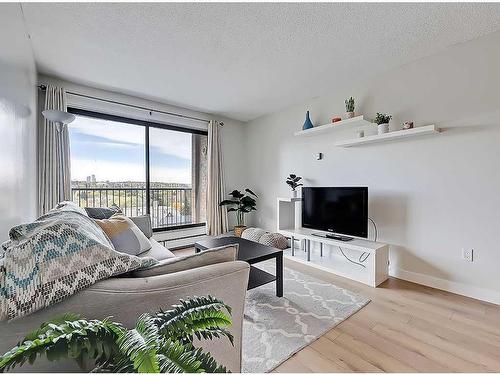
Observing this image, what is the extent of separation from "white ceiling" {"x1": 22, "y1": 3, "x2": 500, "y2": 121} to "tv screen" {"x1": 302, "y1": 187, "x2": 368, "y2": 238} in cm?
141

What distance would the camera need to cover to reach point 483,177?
2.23 metres

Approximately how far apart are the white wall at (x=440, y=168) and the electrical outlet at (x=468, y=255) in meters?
0.03

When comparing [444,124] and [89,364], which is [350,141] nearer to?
[444,124]

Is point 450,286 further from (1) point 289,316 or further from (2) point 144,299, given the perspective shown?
(2) point 144,299

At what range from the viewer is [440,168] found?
2473 mm

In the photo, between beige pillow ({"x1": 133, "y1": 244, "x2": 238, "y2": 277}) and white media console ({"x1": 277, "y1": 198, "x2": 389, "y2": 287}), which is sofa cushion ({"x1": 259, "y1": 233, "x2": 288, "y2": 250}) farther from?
beige pillow ({"x1": 133, "y1": 244, "x2": 238, "y2": 277})

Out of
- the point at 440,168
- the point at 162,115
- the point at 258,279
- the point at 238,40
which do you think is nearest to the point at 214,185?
the point at 162,115

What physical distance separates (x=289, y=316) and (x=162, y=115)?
11.0 feet

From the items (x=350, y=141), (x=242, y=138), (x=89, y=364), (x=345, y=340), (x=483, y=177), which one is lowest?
(x=345, y=340)

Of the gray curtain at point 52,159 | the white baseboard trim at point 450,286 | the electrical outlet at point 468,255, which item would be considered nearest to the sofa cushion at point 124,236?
the gray curtain at point 52,159

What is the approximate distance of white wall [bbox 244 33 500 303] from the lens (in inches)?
87.1

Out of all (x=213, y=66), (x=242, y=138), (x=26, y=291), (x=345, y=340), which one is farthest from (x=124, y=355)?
(x=242, y=138)

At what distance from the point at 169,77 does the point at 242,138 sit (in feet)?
7.04

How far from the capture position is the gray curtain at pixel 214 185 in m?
4.26
